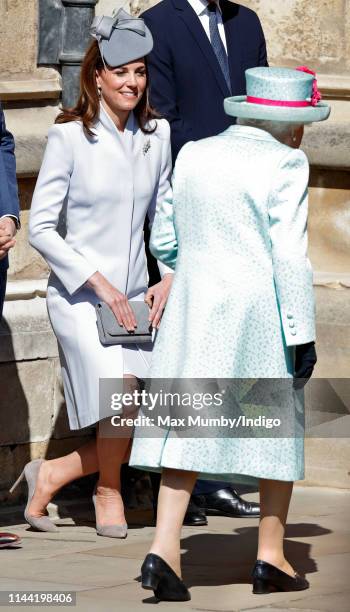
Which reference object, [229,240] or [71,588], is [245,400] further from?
[71,588]

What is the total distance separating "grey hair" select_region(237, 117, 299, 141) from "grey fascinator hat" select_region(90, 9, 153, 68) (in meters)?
1.08

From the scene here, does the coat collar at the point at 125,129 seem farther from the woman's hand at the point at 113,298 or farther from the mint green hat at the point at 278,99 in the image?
the mint green hat at the point at 278,99

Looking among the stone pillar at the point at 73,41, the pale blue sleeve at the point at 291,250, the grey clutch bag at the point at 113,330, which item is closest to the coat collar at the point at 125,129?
the grey clutch bag at the point at 113,330

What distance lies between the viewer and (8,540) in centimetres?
618

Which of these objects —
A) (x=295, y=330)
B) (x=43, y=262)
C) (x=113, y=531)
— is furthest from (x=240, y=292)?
(x=43, y=262)

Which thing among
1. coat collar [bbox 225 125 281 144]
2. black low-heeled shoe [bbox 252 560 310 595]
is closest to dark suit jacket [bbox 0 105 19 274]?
coat collar [bbox 225 125 281 144]

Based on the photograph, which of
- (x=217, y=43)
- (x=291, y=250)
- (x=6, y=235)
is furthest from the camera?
(x=217, y=43)

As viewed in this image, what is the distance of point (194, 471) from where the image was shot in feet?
17.1

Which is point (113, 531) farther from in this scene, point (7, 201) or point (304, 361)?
point (304, 361)

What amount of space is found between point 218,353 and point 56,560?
46.2 inches

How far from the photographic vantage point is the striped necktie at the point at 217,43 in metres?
6.84

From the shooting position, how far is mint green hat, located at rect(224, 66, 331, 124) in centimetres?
530

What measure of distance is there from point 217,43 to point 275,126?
159 cm

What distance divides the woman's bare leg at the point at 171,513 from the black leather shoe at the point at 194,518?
1.43 metres
